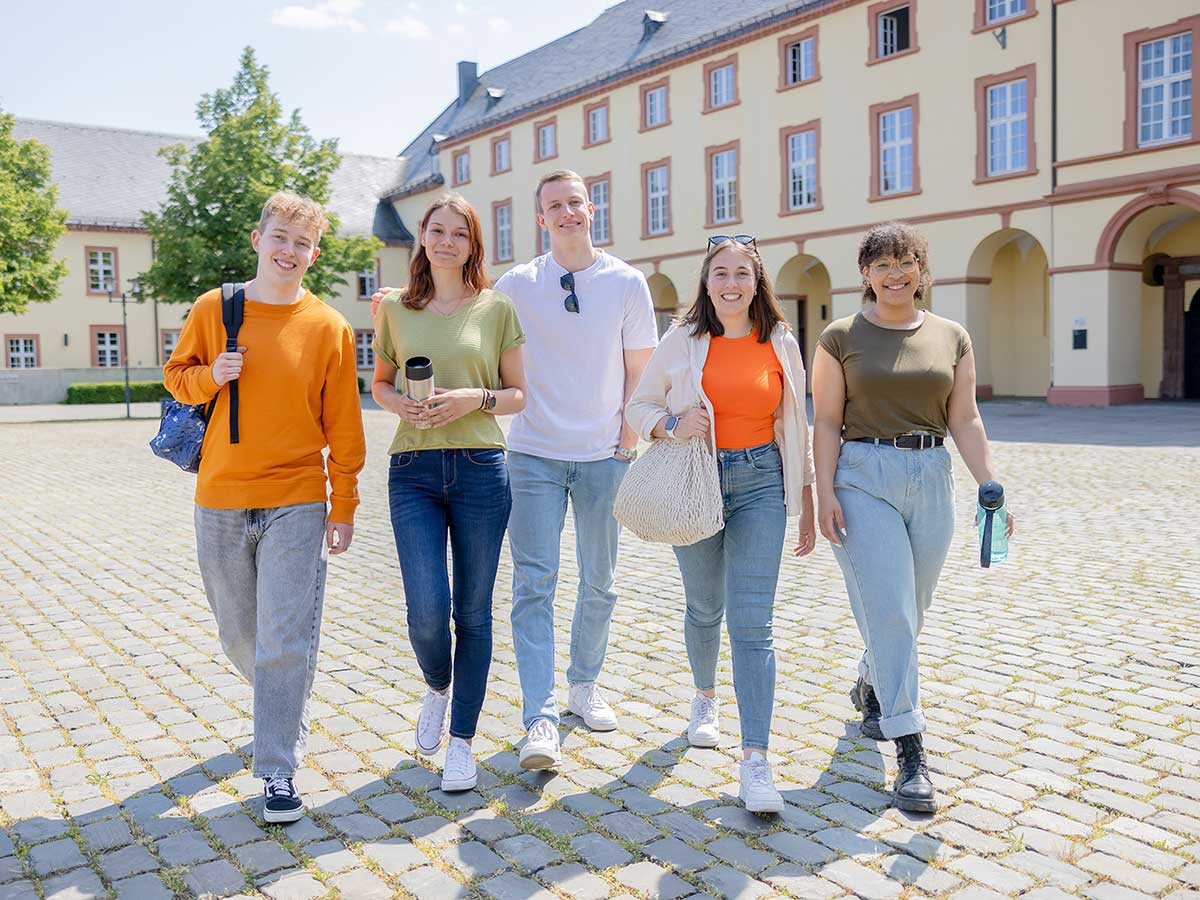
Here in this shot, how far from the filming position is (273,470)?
3.71 meters

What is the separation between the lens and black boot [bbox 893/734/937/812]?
11.9 ft

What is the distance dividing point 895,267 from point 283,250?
2.06 metres

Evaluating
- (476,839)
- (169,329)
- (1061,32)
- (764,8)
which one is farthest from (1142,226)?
(169,329)

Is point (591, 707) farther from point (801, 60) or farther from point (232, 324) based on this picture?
point (801, 60)

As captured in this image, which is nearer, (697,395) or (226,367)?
(226,367)

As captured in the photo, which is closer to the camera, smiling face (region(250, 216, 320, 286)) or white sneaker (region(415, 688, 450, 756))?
smiling face (region(250, 216, 320, 286))

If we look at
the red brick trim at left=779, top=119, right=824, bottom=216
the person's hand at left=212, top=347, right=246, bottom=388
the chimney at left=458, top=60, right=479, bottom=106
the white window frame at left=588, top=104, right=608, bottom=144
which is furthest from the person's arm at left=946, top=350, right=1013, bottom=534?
the chimney at left=458, top=60, right=479, bottom=106

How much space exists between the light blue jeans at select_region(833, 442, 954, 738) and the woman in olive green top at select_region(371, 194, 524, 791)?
1.21 metres

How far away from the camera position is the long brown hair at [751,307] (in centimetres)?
400

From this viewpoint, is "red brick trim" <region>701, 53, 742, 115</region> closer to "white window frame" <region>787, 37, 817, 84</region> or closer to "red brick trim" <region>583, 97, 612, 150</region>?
"white window frame" <region>787, 37, 817, 84</region>

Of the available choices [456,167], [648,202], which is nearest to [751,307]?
[648,202]

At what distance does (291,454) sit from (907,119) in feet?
89.6

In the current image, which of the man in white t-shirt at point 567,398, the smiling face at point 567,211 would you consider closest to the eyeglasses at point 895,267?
the man in white t-shirt at point 567,398

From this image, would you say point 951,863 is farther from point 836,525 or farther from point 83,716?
point 83,716
